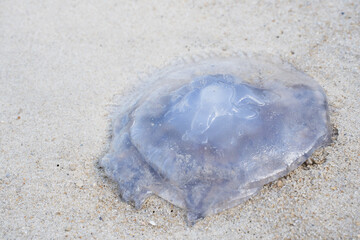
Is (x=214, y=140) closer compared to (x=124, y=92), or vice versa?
(x=214, y=140)

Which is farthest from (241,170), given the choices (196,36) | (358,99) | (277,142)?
(196,36)

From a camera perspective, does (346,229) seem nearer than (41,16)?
Yes

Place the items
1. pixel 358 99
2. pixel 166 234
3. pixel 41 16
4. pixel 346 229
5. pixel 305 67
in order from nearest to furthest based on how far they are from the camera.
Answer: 1. pixel 346 229
2. pixel 166 234
3. pixel 358 99
4. pixel 305 67
5. pixel 41 16

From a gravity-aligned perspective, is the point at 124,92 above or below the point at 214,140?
below

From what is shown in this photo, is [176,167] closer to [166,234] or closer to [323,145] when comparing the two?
[166,234]
